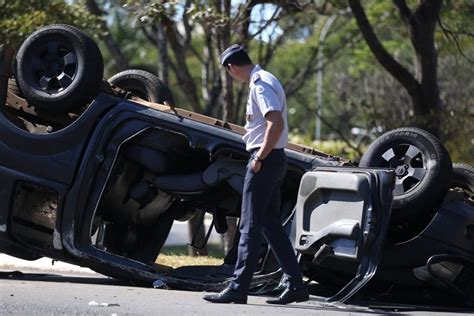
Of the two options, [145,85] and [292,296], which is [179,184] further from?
[145,85]

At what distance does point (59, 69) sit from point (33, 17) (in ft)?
15.5

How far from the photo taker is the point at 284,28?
51.3 ft

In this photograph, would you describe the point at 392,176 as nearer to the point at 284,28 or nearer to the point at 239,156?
the point at 239,156

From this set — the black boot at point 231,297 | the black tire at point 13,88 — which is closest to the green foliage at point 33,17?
the black tire at point 13,88

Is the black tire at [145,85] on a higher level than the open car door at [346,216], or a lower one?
higher

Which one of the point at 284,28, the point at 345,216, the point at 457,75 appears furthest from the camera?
the point at 457,75

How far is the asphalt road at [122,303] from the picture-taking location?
5.90m

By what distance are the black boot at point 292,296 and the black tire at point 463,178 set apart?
5.40 ft

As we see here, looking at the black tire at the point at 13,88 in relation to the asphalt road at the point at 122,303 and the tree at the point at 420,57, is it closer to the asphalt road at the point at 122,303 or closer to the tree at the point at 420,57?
the asphalt road at the point at 122,303

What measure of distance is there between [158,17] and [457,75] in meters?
12.5

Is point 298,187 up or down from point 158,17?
down

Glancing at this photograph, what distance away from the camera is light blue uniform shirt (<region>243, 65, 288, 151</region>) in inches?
247

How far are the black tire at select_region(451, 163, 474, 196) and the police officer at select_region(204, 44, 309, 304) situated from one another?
64.9 inches

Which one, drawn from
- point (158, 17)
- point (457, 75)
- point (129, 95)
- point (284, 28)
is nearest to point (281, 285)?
point (129, 95)
